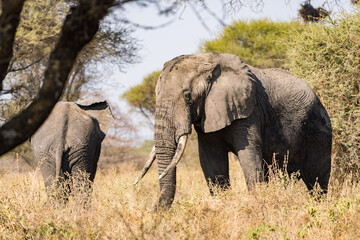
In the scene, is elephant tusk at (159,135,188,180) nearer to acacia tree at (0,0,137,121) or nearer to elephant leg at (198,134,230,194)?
elephant leg at (198,134,230,194)

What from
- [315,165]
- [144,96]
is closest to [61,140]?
[315,165]

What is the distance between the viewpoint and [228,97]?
630cm

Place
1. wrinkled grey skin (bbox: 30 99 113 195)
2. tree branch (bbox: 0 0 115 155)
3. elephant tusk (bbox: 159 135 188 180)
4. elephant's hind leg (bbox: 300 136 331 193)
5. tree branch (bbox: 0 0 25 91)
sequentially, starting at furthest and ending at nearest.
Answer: elephant's hind leg (bbox: 300 136 331 193), wrinkled grey skin (bbox: 30 99 113 195), elephant tusk (bbox: 159 135 188 180), tree branch (bbox: 0 0 25 91), tree branch (bbox: 0 0 115 155)

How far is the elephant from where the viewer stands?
240 inches

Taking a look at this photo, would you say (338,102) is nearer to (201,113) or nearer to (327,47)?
(327,47)

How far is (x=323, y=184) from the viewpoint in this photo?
24.0ft

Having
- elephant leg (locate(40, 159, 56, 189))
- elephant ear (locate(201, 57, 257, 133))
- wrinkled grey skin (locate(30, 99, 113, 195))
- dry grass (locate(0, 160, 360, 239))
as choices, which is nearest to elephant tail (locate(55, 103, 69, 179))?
wrinkled grey skin (locate(30, 99, 113, 195))

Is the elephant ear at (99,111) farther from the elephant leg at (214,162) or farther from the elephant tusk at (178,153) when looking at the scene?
the elephant tusk at (178,153)

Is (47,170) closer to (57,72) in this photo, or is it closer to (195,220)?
(195,220)

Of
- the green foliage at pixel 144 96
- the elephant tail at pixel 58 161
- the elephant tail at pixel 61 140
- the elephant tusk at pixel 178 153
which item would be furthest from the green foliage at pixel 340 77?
the green foliage at pixel 144 96

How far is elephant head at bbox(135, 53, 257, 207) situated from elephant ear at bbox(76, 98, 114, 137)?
1903 mm

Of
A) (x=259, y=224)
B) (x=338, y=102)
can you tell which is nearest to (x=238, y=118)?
(x=259, y=224)

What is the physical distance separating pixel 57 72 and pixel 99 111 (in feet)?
18.2

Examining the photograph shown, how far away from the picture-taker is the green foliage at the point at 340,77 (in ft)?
28.3
